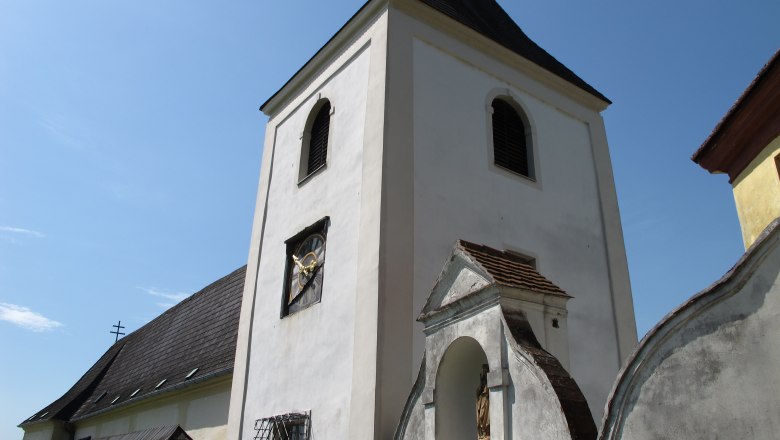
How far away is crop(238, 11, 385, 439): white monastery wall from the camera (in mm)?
8617

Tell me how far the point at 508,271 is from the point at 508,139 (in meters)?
5.48

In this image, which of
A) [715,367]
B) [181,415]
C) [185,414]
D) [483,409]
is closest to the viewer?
[715,367]

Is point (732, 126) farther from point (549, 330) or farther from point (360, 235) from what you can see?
point (360, 235)

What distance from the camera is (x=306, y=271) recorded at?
10109mm

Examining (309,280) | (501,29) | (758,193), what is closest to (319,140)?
(309,280)

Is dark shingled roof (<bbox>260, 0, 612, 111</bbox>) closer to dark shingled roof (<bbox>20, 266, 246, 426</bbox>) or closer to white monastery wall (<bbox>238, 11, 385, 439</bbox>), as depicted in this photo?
white monastery wall (<bbox>238, 11, 385, 439</bbox>)

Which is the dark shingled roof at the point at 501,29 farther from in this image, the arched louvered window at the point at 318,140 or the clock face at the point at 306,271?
the clock face at the point at 306,271

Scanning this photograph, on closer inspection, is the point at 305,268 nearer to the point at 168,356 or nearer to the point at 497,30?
the point at 497,30

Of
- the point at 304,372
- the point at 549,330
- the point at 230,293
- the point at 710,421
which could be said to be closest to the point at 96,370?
the point at 230,293

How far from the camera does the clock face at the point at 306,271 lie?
979 centimetres

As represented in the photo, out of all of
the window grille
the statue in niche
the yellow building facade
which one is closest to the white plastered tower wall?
the window grille

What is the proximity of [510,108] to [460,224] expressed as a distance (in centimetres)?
305

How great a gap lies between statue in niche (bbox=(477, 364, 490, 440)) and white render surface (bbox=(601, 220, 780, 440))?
1.47 m

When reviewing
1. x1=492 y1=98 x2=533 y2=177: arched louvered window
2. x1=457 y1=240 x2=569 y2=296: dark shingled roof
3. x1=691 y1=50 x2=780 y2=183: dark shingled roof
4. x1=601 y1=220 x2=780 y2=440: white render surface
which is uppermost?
x1=492 y1=98 x2=533 y2=177: arched louvered window
